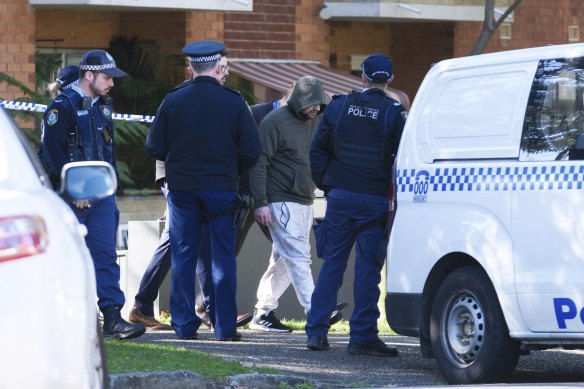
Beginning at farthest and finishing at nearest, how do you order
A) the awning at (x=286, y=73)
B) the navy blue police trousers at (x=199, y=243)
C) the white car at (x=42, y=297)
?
the awning at (x=286, y=73) → the navy blue police trousers at (x=199, y=243) → the white car at (x=42, y=297)

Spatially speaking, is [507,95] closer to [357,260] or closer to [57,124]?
[357,260]

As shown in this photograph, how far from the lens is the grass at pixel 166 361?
7.94 metres

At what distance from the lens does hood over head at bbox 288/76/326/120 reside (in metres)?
10.3

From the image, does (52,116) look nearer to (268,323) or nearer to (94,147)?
(94,147)

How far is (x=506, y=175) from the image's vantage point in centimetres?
795

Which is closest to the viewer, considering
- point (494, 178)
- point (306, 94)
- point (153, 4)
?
point (494, 178)

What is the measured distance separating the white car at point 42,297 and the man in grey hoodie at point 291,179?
5617 millimetres

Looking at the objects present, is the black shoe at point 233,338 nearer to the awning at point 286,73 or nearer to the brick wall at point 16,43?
the brick wall at point 16,43

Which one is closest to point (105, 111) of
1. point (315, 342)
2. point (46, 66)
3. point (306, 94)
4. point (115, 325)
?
point (115, 325)

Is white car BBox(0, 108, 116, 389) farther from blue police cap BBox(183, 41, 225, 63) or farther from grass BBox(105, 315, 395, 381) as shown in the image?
blue police cap BBox(183, 41, 225, 63)

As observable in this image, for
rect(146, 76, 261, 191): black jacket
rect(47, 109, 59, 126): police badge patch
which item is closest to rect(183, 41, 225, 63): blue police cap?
rect(146, 76, 261, 191): black jacket

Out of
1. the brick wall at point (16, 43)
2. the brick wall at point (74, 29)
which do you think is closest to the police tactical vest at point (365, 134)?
the brick wall at point (16, 43)

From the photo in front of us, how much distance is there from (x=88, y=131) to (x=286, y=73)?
1140 cm

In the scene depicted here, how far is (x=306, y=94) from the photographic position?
1034cm
